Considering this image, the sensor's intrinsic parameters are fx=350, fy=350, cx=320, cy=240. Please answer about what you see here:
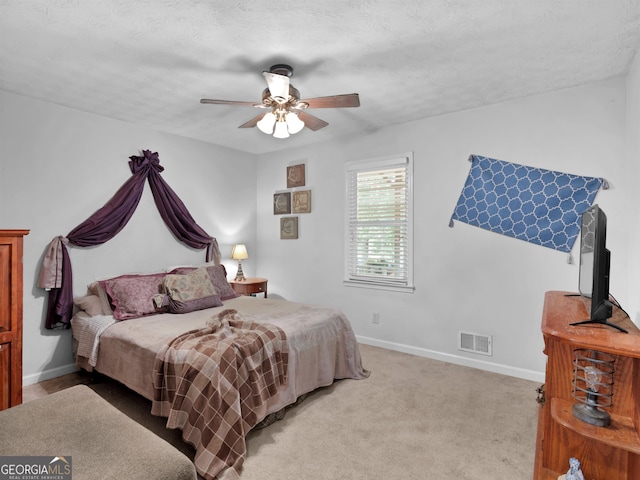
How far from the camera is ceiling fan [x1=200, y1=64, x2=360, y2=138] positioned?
2.37m

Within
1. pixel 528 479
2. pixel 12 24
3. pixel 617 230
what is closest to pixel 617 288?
pixel 617 230

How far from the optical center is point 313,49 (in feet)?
7.48

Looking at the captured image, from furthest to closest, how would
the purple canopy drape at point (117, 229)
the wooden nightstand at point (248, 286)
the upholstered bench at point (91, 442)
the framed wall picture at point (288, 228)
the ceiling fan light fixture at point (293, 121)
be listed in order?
the framed wall picture at point (288, 228), the wooden nightstand at point (248, 286), the purple canopy drape at point (117, 229), the ceiling fan light fixture at point (293, 121), the upholstered bench at point (91, 442)

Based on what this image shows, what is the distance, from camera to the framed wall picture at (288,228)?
477cm

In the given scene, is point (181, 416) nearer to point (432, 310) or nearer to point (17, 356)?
point (17, 356)

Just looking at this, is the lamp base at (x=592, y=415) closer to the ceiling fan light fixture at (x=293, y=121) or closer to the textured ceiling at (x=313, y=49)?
the textured ceiling at (x=313, y=49)

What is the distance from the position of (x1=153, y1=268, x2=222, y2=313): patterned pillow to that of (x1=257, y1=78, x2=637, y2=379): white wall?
5.02 ft

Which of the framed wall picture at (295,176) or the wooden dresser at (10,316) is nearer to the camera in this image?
the wooden dresser at (10,316)

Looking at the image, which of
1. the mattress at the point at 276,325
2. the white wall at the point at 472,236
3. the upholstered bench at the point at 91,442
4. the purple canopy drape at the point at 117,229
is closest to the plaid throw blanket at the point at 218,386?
the mattress at the point at 276,325

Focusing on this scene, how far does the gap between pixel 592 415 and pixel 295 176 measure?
13.1 ft

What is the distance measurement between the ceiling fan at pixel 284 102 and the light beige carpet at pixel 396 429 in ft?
7.02

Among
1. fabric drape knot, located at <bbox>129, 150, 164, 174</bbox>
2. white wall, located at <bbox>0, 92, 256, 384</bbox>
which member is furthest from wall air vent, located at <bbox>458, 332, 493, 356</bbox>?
fabric drape knot, located at <bbox>129, 150, 164, 174</bbox>

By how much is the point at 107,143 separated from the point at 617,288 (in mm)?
4773

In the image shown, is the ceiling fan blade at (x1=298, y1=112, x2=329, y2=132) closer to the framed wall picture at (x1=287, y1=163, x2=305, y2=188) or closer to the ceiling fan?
the ceiling fan
